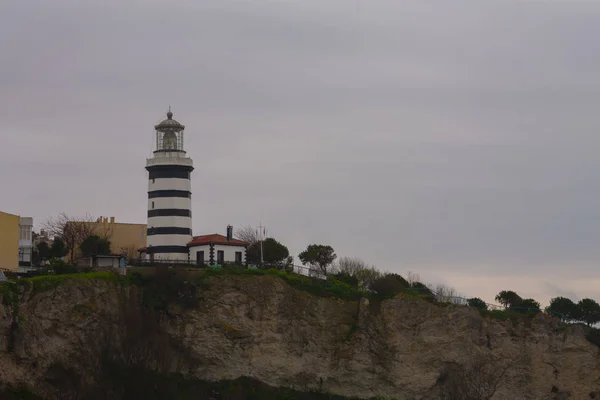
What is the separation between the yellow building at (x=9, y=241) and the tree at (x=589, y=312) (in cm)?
3548

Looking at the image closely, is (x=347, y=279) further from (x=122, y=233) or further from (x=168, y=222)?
(x=122, y=233)

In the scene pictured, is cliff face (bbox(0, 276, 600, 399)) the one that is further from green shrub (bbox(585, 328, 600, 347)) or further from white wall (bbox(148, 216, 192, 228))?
white wall (bbox(148, 216, 192, 228))

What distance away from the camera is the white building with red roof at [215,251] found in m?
75.3

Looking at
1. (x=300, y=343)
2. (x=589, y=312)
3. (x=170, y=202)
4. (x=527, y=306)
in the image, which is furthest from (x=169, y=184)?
(x=589, y=312)

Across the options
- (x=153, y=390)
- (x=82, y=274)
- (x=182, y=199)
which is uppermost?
(x=182, y=199)

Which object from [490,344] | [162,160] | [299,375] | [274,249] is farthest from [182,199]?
[490,344]

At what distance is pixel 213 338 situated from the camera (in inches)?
2665

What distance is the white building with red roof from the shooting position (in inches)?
2965

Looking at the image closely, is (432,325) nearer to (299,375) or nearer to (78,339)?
(299,375)

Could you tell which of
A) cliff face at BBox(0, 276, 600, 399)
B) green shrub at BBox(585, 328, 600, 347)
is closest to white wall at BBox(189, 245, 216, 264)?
cliff face at BBox(0, 276, 600, 399)

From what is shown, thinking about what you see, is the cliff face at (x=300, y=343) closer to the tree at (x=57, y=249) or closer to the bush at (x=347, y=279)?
the bush at (x=347, y=279)

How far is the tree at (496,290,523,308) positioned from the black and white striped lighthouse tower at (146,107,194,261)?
21.0m

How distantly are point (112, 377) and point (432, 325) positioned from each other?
1881cm

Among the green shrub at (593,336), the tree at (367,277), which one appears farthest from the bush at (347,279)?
the green shrub at (593,336)
